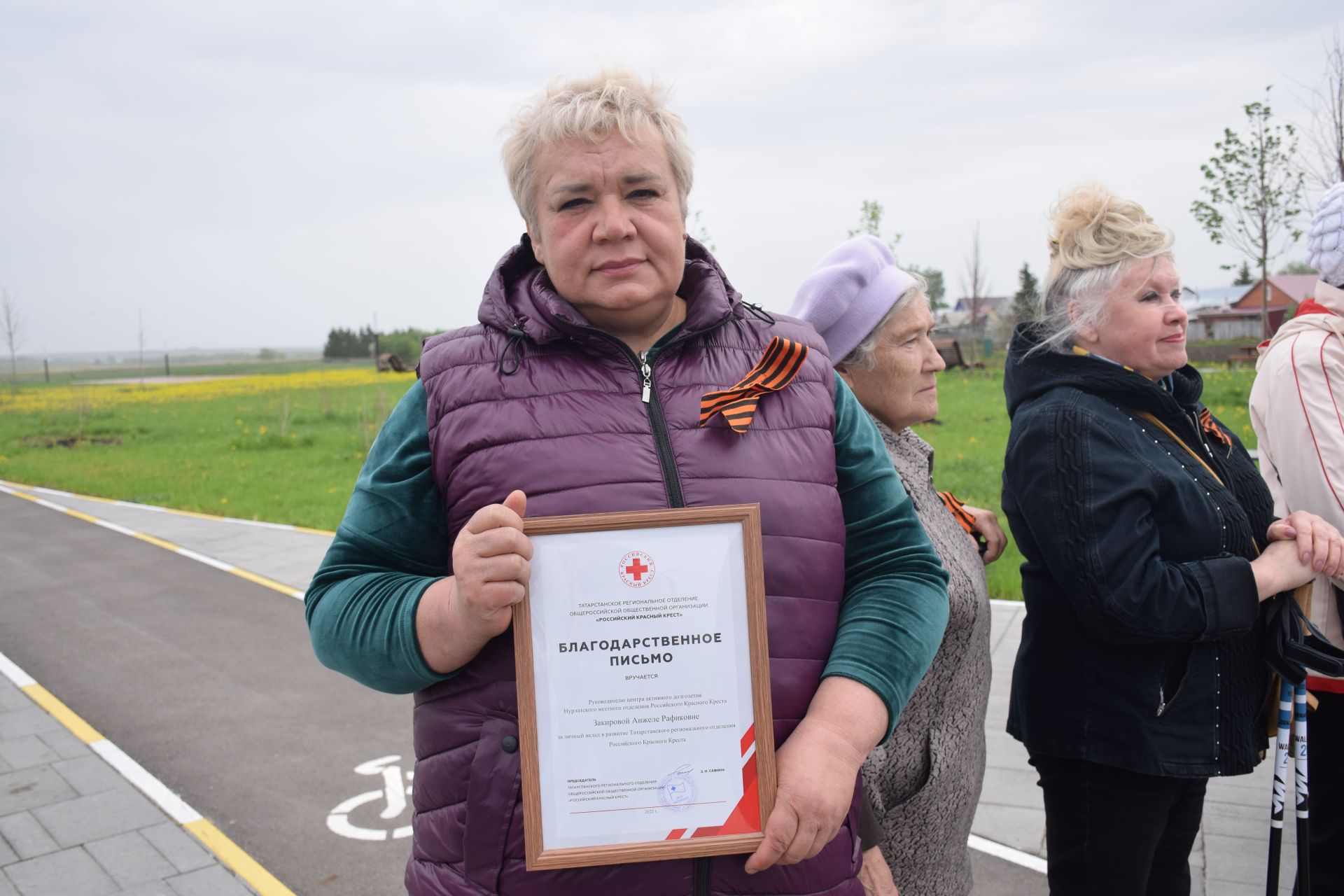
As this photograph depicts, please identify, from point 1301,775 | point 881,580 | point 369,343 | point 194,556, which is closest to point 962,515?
point 1301,775

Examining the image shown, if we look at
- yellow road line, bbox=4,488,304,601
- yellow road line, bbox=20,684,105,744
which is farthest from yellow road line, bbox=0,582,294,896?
yellow road line, bbox=4,488,304,601

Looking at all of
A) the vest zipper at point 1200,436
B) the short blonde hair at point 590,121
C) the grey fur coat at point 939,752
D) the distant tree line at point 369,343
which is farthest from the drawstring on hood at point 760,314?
the distant tree line at point 369,343

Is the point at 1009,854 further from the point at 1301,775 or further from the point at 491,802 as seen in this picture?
the point at 491,802

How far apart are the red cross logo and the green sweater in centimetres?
35

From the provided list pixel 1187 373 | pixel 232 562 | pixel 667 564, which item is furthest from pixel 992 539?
pixel 232 562

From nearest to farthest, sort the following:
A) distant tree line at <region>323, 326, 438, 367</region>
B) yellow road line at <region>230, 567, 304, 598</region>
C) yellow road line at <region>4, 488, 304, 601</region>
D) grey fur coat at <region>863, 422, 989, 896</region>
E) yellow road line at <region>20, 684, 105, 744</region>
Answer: grey fur coat at <region>863, 422, 989, 896</region> → yellow road line at <region>20, 684, 105, 744</region> → yellow road line at <region>230, 567, 304, 598</region> → yellow road line at <region>4, 488, 304, 601</region> → distant tree line at <region>323, 326, 438, 367</region>

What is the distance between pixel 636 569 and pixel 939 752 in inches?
47.2

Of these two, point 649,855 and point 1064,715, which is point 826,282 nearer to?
point 1064,715

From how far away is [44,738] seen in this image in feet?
18.0

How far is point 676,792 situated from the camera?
154cm

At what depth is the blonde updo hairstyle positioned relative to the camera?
267 centimetres

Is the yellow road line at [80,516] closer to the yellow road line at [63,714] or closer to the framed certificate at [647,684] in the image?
the yellow road line at [63,714]

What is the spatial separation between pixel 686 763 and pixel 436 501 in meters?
0.61

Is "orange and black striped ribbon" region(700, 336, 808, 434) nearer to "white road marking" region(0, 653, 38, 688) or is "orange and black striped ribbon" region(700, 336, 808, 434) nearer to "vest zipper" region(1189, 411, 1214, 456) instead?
"vest zipper" region(1189, 411, 1214, 456)
